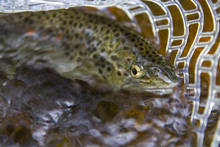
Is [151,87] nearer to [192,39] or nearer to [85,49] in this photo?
[192,39]

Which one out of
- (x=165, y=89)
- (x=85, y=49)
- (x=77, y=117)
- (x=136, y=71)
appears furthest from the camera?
(x=85, y=49)

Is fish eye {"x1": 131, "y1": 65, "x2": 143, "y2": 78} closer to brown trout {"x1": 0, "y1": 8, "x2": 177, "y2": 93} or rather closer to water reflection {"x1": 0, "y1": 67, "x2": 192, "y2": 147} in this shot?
brown trout {"x1": 0, "y1": 8, "x2": 177, "y2": 93}

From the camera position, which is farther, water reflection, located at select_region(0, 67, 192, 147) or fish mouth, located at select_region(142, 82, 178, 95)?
fish mouth, located at select_region(142, 82, 178, 95)

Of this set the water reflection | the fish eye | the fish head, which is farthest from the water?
the fish eye

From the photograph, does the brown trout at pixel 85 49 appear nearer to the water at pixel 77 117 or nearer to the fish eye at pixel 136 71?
the fish eye at pixel 136 71

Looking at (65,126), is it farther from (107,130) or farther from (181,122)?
(181,122)

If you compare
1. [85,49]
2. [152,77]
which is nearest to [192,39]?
[152,77]

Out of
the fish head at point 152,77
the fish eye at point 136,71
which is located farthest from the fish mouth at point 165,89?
the fish eye at point 136,71
